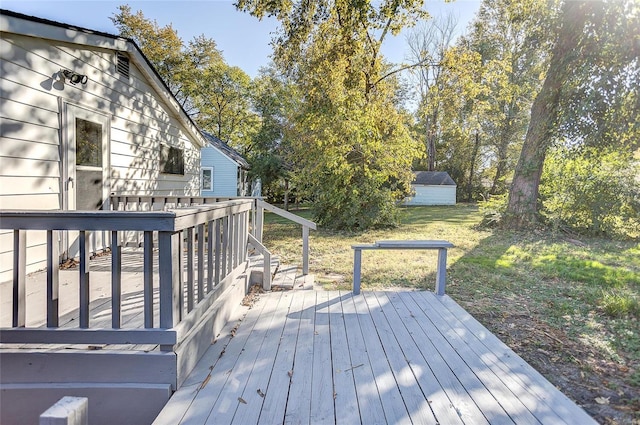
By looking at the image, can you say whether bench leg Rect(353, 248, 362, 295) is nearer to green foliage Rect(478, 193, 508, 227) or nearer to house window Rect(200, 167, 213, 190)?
green foliage Rect(478, 193, 508, 227)

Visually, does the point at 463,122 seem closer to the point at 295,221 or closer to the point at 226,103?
the point at 295,221

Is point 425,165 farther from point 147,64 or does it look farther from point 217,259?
point 217,259

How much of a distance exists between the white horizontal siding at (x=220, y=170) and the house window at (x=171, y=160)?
9.64 m

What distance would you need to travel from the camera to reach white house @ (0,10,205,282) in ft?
11.7

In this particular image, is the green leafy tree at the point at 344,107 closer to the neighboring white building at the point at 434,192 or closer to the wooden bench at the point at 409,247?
the wooden bench at the point at 409,247

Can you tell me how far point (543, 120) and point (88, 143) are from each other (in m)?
10.5

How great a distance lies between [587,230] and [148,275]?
1175 cm

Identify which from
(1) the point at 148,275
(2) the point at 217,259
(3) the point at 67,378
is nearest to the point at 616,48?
(2) the point at 217,259

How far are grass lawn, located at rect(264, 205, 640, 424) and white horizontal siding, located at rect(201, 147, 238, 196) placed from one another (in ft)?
27.9

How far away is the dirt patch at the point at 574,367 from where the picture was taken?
2.21m

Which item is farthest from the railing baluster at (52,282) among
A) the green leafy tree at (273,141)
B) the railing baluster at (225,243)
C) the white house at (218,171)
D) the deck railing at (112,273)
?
the white house at (218,171)

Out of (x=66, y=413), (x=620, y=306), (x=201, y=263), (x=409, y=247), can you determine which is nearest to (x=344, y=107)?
(x=409, y=247)

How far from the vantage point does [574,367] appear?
9.05ft

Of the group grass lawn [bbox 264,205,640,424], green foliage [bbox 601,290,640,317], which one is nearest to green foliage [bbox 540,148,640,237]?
grass lawn [bbox 264,205,640,424]
